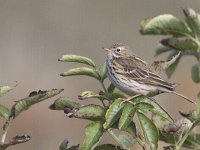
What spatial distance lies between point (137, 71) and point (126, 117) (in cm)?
236

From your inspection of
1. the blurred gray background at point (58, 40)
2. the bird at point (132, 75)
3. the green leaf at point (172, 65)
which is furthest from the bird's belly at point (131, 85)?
the blurred gray background at point (58, 40)

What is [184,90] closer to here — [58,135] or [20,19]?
[58,135]

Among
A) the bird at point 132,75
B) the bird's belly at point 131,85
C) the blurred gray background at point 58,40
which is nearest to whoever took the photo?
the bird at point 132,75

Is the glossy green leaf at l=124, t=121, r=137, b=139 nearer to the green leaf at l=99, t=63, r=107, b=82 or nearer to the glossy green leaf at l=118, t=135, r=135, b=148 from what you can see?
the glossy green leaf at l=118, t=135, r=135, b=148

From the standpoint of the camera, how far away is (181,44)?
329 centimetres

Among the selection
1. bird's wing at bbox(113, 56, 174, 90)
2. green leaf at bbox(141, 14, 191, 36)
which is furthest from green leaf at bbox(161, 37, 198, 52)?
bird's wing at bbox(113, 56, 174, 90)

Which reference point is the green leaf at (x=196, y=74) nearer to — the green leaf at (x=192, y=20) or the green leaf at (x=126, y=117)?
the green leaf at (x=192, y=20)

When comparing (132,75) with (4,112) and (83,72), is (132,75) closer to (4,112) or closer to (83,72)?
(83,72)

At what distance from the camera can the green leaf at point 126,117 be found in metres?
3.04

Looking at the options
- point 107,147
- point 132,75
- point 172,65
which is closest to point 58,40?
point 132,75

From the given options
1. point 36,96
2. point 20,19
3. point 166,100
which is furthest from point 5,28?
point 36,96

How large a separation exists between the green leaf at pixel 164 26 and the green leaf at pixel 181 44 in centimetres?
5

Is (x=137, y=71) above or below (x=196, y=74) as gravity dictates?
below

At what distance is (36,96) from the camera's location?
10.2 feet
